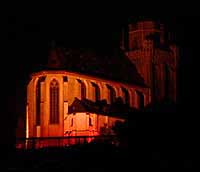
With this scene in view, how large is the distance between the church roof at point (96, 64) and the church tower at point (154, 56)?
1.16 m

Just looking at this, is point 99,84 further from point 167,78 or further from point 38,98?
point 167,78

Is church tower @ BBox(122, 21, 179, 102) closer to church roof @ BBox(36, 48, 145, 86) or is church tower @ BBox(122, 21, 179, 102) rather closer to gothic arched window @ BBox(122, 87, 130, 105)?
church roof @ BBox(36, 48, 145, 86)

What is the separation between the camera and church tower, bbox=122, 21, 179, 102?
74750 millimetres

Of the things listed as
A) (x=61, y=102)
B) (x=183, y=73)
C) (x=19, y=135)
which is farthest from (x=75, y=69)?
(x=183, y=73)

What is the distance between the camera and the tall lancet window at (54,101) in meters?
60.7

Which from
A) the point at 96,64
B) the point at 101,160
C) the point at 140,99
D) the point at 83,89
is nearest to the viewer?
the point at 101,160

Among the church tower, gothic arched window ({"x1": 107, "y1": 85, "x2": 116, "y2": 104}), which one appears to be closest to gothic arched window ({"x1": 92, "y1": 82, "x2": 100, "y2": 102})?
gothic arched window ({"x1": 107, "y1": 85, "x2": 116, "y2": 104})

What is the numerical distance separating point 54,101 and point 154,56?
1905cm

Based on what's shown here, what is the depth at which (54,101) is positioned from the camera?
6097cm

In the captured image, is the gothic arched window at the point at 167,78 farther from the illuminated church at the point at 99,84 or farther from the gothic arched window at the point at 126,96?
the gothic arched window at the point at 126,96

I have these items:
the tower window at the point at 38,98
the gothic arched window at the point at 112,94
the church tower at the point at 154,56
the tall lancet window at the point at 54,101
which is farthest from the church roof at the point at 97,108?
the church tower at the point at 154,56

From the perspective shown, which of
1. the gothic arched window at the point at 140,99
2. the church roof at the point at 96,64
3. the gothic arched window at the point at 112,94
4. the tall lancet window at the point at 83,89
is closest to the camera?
the church roof at the point at 96,64

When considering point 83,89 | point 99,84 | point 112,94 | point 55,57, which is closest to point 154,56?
point 112,94

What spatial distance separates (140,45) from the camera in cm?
7569
